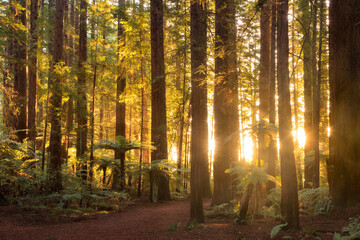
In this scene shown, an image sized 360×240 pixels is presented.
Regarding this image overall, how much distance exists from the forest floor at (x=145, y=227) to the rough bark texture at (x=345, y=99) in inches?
30.8

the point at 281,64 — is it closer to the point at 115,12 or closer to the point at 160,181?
the point at 160,181

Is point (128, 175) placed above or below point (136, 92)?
below

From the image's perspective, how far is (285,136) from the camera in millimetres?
5855

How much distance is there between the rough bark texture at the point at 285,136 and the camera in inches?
229

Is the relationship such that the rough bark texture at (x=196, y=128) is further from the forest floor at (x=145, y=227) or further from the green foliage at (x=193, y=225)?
the forest floor at (x=145, y=227)


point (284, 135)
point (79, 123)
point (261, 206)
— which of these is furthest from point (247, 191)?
point (79, 123)

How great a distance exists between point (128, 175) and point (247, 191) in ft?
23.1

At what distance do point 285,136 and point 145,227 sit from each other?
15.0ft

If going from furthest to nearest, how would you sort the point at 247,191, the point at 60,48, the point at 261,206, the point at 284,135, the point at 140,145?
the point at 140,145
the point at 60,48
the point at 261,206
the point at 247,191
the point at 284,135

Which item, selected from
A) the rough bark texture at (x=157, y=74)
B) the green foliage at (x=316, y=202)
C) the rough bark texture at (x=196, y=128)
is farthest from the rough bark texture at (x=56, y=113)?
the green foliage at (x=316, y=202)

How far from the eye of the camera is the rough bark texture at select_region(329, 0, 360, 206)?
7.22 m

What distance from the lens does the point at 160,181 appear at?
12.9 m

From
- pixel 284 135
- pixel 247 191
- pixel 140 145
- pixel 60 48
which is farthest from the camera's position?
pixel 140 145

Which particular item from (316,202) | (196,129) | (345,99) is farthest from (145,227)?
(345,99)
